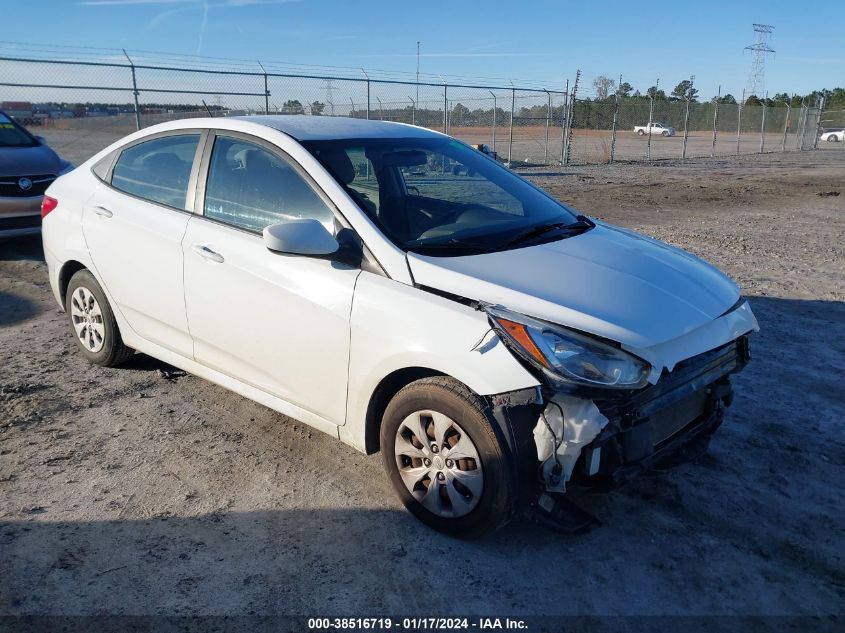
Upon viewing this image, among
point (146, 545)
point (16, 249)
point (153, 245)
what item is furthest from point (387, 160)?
point (16, 249)

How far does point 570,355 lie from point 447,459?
0.72 m

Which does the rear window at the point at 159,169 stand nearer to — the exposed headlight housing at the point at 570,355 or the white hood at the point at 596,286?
the white hood at the point at 596,286

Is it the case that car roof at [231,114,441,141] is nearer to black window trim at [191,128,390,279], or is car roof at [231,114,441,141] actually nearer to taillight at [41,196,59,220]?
black window trim at [191,128,390,279]

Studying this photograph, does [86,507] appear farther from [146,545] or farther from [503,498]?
[503,498]

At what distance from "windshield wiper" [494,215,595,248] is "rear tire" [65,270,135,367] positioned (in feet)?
9.19

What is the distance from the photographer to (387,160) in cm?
397

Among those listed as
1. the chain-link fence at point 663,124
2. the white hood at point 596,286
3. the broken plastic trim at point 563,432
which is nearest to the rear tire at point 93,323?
the white hood at point 596,286

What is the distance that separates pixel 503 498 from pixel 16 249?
849 cm

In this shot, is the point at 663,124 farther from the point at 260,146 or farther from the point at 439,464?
the point at 439,464

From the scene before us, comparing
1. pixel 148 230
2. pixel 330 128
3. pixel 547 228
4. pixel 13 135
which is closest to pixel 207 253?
pixel 148 230

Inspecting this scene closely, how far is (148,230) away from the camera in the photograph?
4215mm

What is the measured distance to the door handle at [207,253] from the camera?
3775mm

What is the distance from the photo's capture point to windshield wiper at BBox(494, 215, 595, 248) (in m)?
3.60

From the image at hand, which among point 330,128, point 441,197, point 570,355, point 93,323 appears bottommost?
point 93,323
